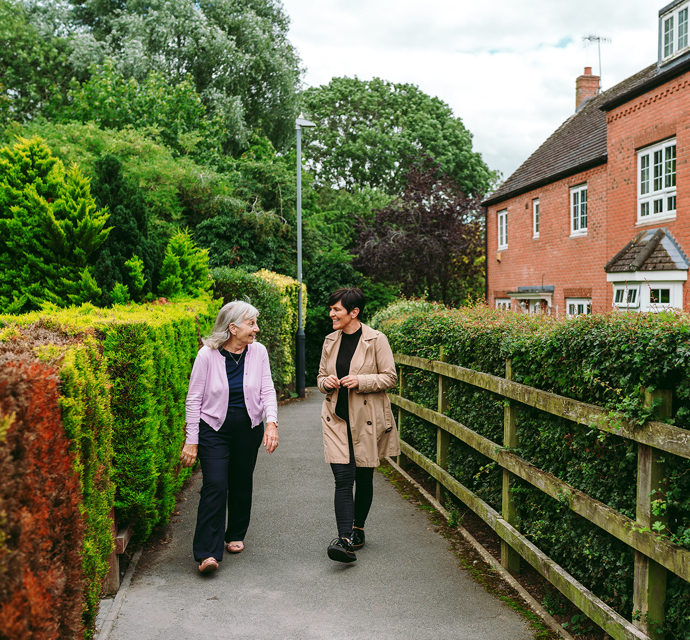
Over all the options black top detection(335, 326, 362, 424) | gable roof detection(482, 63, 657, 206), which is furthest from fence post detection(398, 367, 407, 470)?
gable roof detection(482, 63, 657, 206)

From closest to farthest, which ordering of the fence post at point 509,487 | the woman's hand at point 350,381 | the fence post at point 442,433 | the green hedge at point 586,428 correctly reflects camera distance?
1. the green hedge at point 586,428
2. the fence post at point 509,487
3. the woman's hand at point 350,381
4. the fence post at point 442,433

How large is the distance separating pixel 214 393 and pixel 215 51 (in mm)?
30306

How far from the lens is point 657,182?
1552 cm

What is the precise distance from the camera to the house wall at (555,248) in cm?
1809

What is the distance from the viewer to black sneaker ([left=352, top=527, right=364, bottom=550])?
17.6 ft

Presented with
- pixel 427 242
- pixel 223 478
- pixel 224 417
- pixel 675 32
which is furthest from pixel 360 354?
pixel 427 242

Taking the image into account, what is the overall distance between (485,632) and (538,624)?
337mm

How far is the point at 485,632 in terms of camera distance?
394 cm

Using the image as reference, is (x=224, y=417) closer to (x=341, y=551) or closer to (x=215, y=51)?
(x=341, y=551)

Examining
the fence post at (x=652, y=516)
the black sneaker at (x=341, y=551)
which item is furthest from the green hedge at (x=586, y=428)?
the black sneaker at (x=341, y=551)

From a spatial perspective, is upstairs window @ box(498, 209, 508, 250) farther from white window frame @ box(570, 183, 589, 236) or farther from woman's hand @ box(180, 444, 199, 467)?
woman's hand @ box(180, 444, 199, 467)

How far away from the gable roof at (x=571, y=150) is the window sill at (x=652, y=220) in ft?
8.34

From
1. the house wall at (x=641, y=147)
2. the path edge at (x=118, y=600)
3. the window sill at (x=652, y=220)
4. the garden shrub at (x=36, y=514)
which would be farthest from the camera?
the window sill at (x=652, y=220)

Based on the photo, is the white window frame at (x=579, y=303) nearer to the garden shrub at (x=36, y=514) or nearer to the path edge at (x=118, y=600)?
the path edge at (x=118, y=600)
